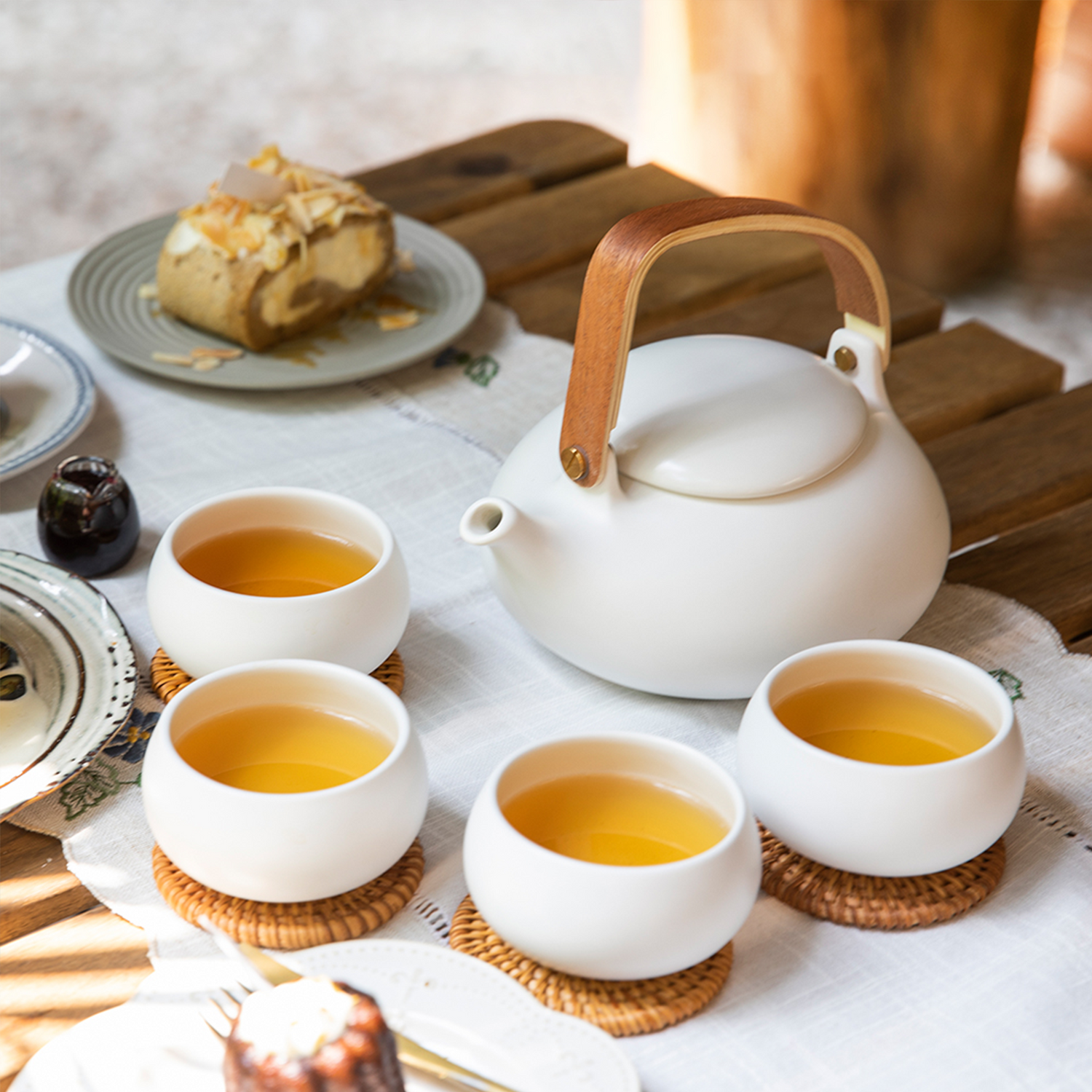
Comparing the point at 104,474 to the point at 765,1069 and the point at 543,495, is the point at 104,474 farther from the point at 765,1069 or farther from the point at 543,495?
the point at 765,1069

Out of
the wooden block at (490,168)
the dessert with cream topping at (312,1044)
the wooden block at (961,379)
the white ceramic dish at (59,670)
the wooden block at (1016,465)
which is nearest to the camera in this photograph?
the dessert with cream topping at (312,1044)

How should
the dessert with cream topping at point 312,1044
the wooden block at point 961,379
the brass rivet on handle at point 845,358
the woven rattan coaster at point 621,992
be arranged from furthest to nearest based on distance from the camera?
the wooden block at point 961,379 < the brass rivet on handle at point 845,358 < the woven rattan coaster at point 621,992 < the dessert with cream topping at point 312,1044

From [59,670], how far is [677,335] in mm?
583

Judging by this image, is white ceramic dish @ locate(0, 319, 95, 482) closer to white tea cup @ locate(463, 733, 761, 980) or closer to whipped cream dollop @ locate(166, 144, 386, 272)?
whipped cream dollop @ locate(166, 144, 386, 272)

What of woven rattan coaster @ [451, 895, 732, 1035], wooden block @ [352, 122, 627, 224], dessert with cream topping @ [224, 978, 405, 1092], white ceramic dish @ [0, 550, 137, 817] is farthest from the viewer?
wooden block @ [352, 122, 627, 224]

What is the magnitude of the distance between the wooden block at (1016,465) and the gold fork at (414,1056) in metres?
0.54

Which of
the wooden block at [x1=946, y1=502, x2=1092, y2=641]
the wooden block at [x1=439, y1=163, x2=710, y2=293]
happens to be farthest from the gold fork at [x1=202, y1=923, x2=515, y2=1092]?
the wooden block at [x1=439, y1=163, x2=710, y2=293]

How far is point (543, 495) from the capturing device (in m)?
0.72

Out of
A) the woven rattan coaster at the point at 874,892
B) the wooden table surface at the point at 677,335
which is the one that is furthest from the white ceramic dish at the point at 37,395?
the woven rattan coaster at the point at 874,892

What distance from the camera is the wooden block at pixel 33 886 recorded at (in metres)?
0.62

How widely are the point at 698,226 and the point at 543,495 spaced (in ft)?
0.53

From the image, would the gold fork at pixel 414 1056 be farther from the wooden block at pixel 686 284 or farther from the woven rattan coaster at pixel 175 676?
the wooden block at pixel 686 284

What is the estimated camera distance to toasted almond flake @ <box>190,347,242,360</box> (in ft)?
3.54

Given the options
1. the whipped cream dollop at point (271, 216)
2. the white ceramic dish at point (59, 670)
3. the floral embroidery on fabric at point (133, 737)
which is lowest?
the floral embroidery on fabric at point (133, 737)
